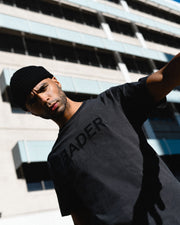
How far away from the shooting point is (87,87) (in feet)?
55.0

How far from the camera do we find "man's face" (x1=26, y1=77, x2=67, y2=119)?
1.91m

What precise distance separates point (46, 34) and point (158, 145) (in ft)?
27.0

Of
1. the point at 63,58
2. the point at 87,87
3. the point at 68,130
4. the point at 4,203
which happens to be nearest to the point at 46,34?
the point at 63,58

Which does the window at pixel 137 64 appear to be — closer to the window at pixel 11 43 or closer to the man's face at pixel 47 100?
the window at pixel 11 43

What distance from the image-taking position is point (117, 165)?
1572 mm

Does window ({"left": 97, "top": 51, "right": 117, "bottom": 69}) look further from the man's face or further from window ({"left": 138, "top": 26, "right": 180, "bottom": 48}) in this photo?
the man's face

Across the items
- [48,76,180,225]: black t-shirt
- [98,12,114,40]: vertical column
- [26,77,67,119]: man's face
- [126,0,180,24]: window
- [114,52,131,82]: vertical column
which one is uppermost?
[126,0,180,24]: window

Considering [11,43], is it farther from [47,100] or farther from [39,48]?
[47,100]

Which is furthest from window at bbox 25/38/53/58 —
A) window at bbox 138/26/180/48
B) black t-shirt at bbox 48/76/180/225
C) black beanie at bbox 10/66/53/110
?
black t-shirt at bbox 48/76/180/225

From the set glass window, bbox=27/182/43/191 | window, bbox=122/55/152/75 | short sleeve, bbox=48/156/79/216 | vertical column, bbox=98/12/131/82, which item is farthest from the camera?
window, bbox=122/55/152/75

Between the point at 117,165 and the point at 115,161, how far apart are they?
2 cm

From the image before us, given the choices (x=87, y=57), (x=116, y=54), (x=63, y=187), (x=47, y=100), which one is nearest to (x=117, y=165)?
(x=63, y=187)

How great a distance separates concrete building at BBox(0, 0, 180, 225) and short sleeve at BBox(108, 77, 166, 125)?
366 inches

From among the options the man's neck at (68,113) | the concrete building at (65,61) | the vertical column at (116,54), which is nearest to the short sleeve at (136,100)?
the man's neck at (68,113)
